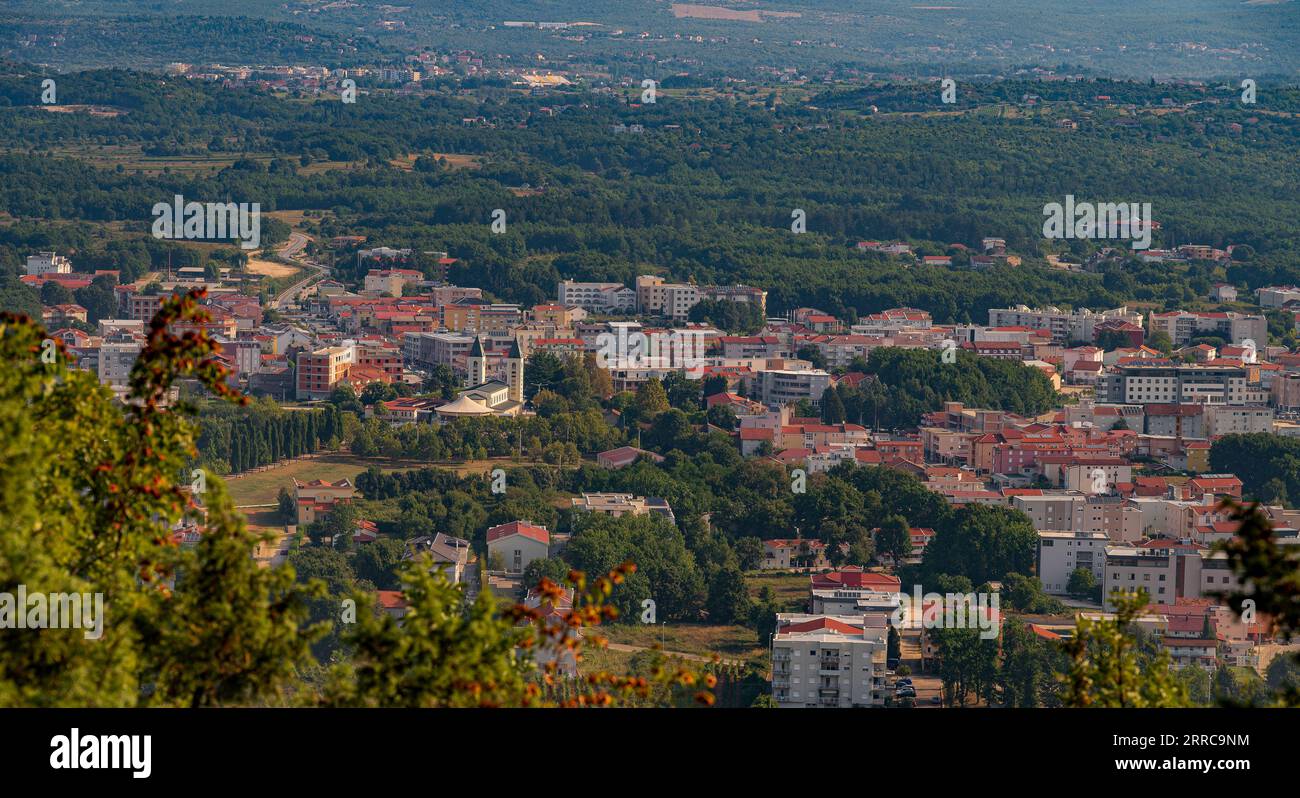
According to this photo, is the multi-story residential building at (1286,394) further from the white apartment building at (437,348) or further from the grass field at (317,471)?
the grass field at (317,471)

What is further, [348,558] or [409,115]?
[409,115]

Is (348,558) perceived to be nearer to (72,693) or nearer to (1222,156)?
(72,693)

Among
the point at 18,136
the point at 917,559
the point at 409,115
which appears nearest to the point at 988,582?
the point at 917,559

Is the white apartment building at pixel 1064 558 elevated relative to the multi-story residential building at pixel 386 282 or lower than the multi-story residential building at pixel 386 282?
lower

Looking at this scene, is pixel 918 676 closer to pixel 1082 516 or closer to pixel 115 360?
pixel 1082 516

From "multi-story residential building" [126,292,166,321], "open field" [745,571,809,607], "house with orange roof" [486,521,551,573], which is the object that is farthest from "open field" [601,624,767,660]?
"multi-story residential building" [126,292,166,321]

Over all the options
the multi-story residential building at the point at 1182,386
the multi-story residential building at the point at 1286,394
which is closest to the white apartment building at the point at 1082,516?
the multi-story residential building at the point at 1182,386
